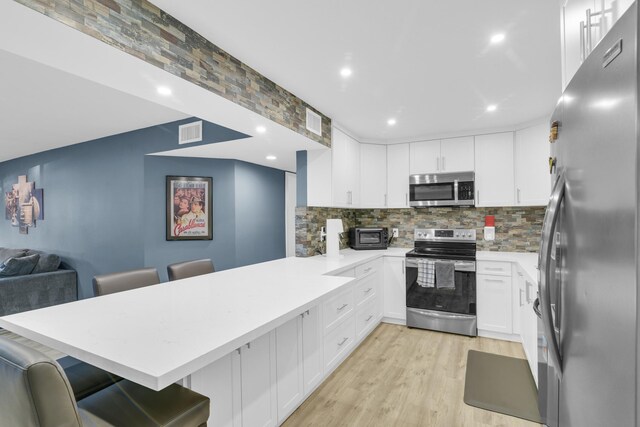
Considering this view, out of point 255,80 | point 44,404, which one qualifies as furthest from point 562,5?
point 44,404

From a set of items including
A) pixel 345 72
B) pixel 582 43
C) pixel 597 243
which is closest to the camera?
pixel 597 243

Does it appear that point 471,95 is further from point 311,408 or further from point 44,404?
point 44,404

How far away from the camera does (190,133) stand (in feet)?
11.3

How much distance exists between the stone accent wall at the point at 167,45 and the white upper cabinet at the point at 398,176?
2098 mm

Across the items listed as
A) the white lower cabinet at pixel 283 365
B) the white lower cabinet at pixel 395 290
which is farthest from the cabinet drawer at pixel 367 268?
the white lower cabinet at pixel 395 290

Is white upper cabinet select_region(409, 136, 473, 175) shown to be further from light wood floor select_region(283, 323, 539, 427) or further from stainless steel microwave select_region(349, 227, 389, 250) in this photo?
light wood floor select_region(283, 323, 539, 427)

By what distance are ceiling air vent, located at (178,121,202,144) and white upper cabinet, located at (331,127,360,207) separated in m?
1.45

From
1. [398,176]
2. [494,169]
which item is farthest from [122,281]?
[494,169]

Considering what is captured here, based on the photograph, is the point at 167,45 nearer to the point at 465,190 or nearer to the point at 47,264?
the point at 465,190

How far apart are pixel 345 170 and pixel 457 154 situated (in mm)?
1395

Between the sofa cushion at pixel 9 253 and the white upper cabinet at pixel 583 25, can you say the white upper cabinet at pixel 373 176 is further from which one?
the sofa cushion at pixel 9 253

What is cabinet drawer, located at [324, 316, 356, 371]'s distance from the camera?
252cm

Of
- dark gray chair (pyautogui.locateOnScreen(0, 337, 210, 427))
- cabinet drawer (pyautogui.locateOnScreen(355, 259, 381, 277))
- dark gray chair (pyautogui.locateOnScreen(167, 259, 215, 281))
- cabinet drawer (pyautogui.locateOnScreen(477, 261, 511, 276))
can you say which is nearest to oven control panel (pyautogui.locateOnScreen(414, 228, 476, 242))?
cabinet drawer (pyautogui.locateOnScreen(477, 261, 511, 276))

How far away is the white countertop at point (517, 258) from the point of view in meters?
2.70
